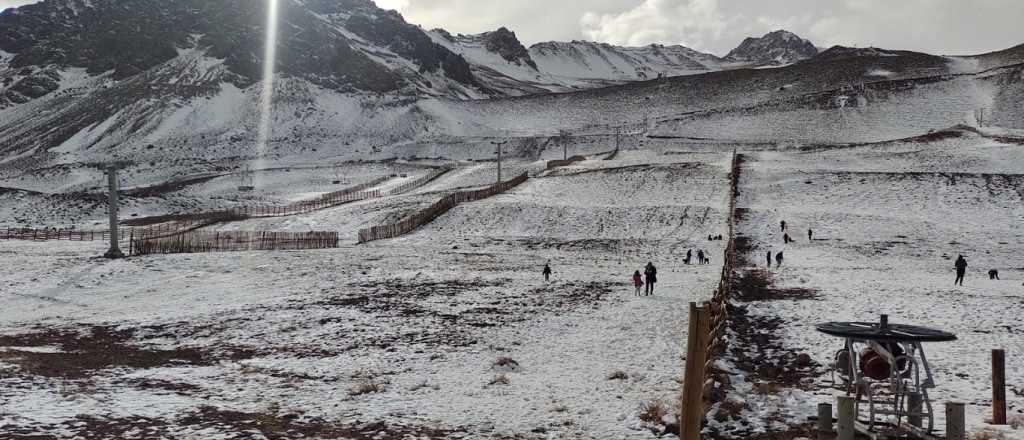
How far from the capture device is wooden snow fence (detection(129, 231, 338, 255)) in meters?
39.4

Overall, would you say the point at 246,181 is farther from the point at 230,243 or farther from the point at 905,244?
the point at 905,244

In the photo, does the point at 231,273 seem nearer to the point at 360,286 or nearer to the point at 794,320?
the point at 360,286

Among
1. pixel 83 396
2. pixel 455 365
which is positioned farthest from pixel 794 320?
pixel 83 396

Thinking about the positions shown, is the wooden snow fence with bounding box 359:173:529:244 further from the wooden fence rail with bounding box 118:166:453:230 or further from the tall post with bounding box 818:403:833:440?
the tall post with bounding box 818:403:833:440

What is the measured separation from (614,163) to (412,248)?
4594 centimetres

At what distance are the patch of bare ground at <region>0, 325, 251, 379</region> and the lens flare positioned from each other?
286 feet

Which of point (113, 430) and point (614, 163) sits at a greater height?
point (614, 163)

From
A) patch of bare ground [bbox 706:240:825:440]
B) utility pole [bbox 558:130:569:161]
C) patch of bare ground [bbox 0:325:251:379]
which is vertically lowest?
patch of bare ground [bbox 0:325:251:379]

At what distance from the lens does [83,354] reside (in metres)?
17.3

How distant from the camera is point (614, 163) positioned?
83688 millimetres

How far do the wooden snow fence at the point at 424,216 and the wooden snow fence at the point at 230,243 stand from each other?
8.44ft

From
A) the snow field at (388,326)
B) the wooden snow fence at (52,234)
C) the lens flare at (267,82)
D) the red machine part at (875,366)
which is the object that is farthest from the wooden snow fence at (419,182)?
the red machine part at (875,366)

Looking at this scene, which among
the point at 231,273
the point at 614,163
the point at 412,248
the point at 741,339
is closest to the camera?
the point at 741,339

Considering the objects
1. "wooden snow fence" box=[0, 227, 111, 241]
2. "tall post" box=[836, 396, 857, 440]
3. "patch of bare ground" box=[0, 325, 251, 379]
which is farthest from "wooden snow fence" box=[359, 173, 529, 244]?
"tall post" box=[836, 396, 857, 440]
